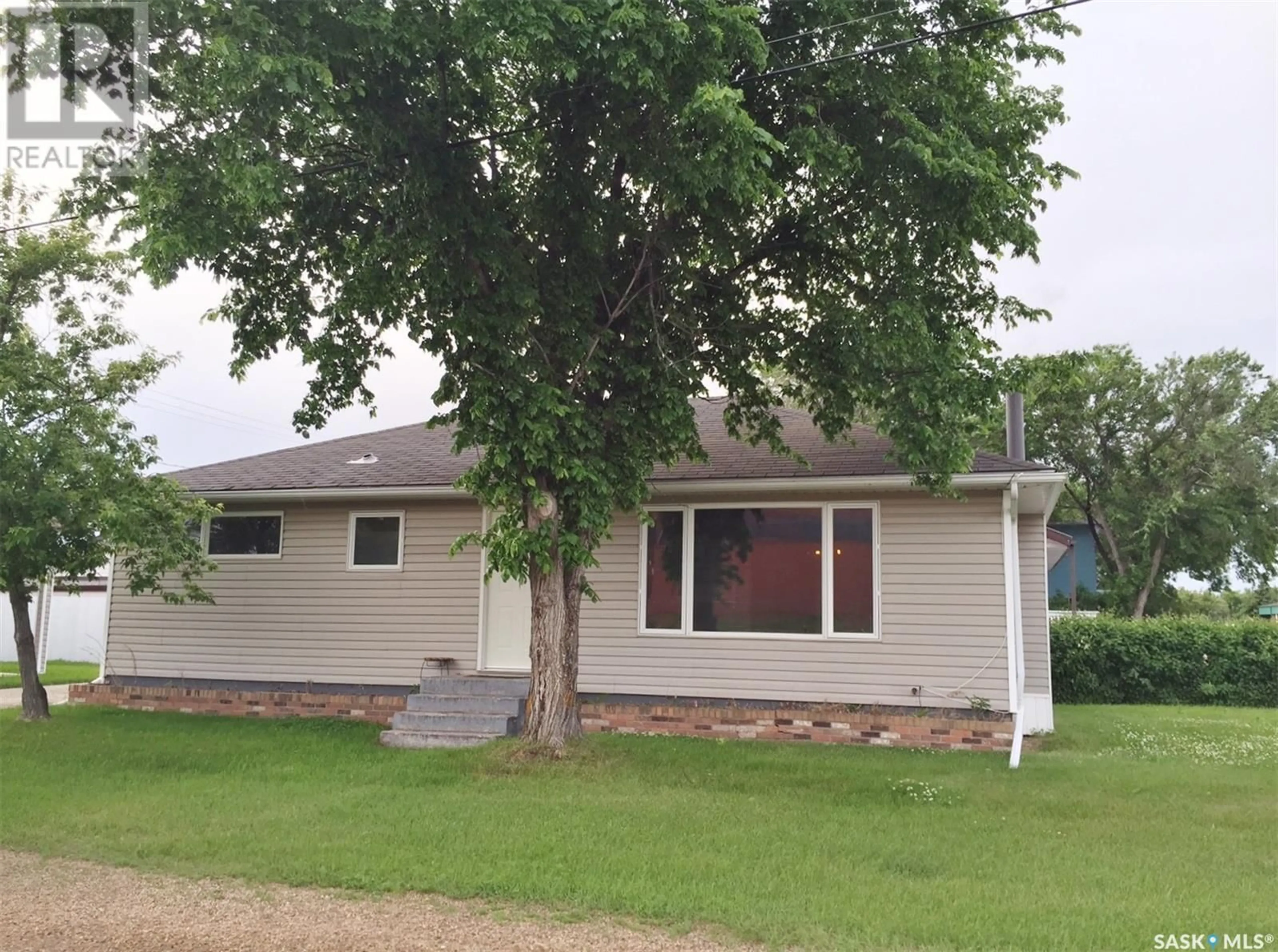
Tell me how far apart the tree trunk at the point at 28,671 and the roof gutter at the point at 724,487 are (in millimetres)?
2399

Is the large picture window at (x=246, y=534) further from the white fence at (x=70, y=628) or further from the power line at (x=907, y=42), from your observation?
the white fence at (x=70, y=628)

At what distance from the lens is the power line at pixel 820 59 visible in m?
6.89

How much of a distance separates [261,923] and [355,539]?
7.98m

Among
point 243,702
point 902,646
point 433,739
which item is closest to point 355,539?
point 243,702

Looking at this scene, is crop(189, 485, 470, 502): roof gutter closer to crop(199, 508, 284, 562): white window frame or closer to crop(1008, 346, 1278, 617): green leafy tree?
crop(199, 508, 284, 562): white window frame

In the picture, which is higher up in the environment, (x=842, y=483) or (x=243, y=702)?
(x=842, y=483)

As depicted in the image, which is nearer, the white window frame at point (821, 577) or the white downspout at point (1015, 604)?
the white downspout at point (1015, 604)

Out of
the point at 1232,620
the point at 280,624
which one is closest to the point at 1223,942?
the point at 280,624

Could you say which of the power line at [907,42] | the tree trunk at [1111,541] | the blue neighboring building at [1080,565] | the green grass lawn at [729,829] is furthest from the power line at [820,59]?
the tree trunk at [1111,541]

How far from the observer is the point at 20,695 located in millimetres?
14766

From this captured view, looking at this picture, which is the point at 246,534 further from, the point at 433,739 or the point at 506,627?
the point at 433,739

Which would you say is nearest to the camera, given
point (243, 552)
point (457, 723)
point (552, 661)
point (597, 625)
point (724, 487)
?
point (552, 661)

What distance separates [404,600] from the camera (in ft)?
39.4

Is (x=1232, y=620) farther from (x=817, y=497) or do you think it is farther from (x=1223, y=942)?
(x=1223, y=942)
